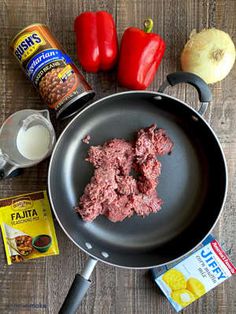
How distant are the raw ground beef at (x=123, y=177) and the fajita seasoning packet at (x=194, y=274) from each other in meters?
0.18

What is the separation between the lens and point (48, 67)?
1.04 meters

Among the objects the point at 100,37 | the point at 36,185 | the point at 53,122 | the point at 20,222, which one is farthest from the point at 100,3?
the point at 20,222

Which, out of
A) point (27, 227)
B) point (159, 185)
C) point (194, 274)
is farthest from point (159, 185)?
point (27, 227)

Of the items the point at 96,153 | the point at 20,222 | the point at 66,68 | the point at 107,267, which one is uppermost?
the point at 66,68

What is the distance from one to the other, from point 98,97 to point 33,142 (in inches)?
8.1

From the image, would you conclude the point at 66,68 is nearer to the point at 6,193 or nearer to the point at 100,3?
the point at 100,3

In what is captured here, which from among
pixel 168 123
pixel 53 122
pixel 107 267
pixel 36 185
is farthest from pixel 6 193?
pixel 168 123

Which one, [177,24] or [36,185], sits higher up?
[177,24]

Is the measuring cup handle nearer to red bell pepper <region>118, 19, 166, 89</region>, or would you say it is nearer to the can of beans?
the can of beans

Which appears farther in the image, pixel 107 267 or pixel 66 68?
pixel 107 267

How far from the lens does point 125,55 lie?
1.07 m

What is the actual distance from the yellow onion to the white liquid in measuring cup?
15.8 inches

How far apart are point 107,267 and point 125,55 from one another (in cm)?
56

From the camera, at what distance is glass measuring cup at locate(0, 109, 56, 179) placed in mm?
1087
